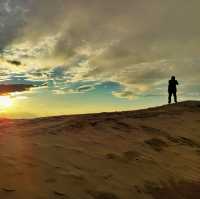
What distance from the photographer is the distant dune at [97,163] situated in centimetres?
510

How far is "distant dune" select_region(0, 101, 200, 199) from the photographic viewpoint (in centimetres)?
510

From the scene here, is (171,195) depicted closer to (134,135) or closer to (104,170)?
(104,170)

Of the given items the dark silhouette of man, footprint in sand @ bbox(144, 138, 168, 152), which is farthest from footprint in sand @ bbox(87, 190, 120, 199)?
the dark silhouette of man

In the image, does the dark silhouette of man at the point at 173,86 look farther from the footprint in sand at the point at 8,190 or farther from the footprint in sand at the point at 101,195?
the footprint in sand at the point at 8,190

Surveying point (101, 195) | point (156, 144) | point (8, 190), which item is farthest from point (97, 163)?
point (156, 144)

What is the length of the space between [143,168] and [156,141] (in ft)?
8.42

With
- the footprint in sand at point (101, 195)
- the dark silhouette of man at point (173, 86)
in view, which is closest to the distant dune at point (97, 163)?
the footprint in sand at point (101, 195)

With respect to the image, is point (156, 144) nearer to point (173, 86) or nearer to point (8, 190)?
point (8, 190)

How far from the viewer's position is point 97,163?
6.33 meters

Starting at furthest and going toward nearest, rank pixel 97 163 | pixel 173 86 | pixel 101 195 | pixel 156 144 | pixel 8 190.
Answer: pixel 173 86 → pixel 156 144 → pixel 97 163 → pixel 101 195 → pixel 8 190

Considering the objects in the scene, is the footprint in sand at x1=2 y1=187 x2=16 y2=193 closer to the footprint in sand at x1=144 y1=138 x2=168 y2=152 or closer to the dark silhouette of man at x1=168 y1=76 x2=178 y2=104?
the footprint in sand at x1=144 y1=138 x2=168 y2=152

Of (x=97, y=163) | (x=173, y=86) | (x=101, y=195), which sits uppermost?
(x=173, y=86)

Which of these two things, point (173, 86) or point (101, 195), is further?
point (173, 86)

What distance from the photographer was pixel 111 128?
9633 mm
